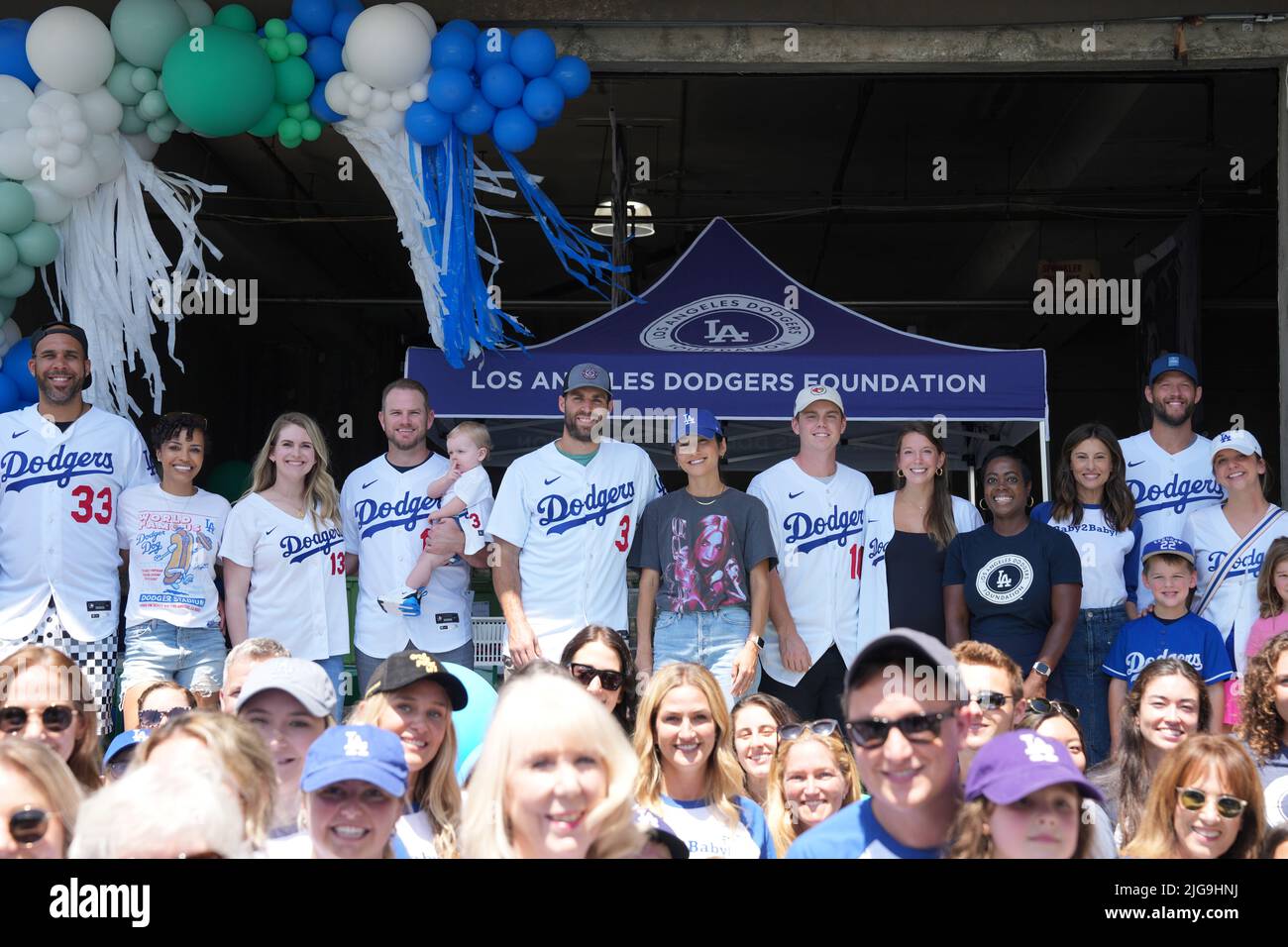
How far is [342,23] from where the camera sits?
6.32 metres

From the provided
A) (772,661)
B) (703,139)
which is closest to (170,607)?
(772,661)

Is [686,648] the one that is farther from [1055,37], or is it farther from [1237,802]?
[1055,37]

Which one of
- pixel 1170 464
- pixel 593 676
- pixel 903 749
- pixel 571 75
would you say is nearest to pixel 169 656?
pixel 593 676

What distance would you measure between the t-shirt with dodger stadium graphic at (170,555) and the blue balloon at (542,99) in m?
2.15

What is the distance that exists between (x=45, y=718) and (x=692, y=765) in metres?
1.77

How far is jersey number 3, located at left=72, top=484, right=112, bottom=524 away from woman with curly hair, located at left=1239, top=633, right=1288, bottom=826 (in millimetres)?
4299

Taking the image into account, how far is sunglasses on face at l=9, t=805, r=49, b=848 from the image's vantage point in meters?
2.93

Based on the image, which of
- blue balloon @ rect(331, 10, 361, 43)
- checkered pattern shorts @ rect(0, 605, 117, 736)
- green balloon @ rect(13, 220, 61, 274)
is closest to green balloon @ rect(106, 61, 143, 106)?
green balloon @ rect(13, 220, 61, 274)

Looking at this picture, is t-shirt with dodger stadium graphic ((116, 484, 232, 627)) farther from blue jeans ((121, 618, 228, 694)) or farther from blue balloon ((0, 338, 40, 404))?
blue balloon ((0, 338, 40, 404))

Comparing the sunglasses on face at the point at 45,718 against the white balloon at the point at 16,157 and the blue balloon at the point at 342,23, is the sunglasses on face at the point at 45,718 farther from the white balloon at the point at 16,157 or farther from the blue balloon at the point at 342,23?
the blue balloon at the point at 342,23

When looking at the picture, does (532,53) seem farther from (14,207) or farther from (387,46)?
(14,207)

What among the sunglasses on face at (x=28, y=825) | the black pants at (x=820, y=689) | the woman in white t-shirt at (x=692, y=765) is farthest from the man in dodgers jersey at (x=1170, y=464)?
the sunglasses on face at (x=28, y=825)

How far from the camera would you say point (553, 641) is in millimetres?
5816

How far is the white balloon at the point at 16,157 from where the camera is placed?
19.7ft
